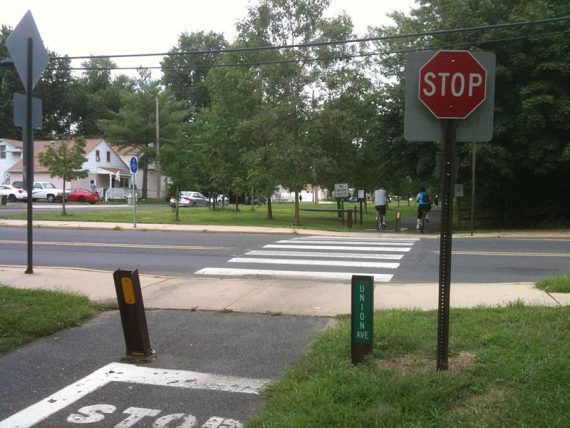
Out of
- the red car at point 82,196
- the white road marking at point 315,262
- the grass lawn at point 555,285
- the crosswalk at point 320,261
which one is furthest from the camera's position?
the red car at point 82,196

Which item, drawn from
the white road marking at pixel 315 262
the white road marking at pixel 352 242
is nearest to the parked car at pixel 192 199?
the white road marking at pixel 352 242

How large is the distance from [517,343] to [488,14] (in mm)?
19534

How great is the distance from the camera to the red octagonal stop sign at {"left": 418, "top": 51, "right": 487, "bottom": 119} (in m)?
4.31

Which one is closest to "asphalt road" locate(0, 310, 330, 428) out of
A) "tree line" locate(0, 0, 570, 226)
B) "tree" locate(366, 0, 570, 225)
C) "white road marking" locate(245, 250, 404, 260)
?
"white road marking" locate(245, 250, 404, 260)

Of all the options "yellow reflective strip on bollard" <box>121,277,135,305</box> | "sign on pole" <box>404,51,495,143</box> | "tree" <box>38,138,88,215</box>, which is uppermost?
"tree" <box>38,138,88,215</box>

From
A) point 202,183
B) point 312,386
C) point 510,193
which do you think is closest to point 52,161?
point 202,183

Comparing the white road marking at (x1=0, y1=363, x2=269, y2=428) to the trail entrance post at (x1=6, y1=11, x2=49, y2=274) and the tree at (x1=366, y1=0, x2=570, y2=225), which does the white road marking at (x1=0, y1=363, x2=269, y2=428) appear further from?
the tree at (x1=366, y1=0, x2=570, y2=225)

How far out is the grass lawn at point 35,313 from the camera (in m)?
5.98

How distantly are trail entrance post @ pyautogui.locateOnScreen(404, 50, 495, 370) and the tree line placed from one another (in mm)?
13214

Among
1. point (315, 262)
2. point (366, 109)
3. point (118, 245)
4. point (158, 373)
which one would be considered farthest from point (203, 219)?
point (158, 373)

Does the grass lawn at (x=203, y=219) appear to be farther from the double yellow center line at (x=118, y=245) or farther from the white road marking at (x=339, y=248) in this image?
the double yellow center line at (x=118, y=245)

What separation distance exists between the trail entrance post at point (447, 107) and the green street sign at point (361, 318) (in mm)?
638

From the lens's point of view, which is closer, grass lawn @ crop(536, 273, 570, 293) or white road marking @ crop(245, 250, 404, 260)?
grass lawn @ crop(536, 273, 570, 293)

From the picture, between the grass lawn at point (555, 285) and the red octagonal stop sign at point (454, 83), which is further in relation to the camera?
the grass lawn at point (555, 285)
